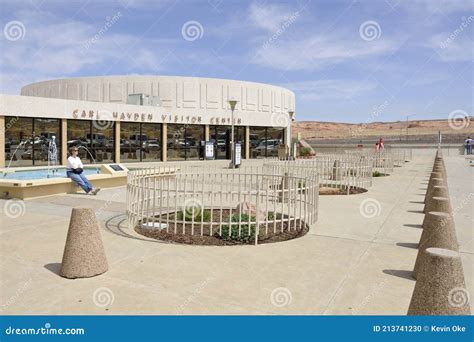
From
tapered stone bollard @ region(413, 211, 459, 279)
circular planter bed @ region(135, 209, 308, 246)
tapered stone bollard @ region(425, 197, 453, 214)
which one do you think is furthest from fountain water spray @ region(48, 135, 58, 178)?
tapered stone bollard @ region(413, 211, 459, 279)

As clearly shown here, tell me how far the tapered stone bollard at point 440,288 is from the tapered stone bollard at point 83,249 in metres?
3.93

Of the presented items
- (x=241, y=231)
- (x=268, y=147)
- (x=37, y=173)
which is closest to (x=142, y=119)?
(x=37, y=173)

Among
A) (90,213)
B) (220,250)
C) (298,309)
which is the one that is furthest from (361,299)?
(90,213)

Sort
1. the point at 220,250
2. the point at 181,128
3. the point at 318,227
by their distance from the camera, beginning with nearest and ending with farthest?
1. the point at 220,250
2. the point at 318,227
3. the point at 181,128

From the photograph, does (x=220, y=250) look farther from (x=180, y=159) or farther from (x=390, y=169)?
(x=180, y=159)

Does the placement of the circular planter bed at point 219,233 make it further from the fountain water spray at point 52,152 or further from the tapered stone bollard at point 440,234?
the fountain water spray at point 52,152

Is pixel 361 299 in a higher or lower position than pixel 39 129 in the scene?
lower

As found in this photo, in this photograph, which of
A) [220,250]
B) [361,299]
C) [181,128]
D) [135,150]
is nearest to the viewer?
[361,299]

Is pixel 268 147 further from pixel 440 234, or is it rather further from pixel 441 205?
pixel 440 234

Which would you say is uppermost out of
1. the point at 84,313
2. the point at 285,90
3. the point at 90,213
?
the point at 285,90

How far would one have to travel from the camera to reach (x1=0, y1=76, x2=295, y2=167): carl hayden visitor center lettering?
76.6 feet

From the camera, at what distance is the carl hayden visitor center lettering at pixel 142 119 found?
76.6ft

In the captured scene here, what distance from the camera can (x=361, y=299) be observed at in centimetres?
468

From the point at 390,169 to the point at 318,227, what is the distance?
62.1 ft
